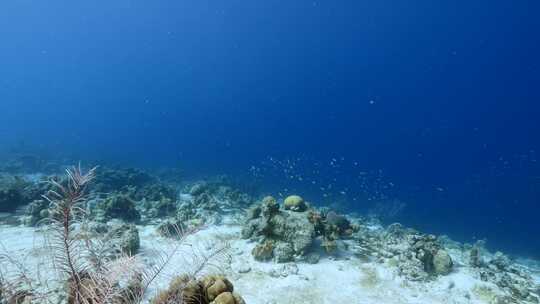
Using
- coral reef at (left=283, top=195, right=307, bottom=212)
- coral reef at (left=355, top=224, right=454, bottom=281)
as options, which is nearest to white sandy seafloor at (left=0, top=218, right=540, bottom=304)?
coral reef at (left=355, top=224, right=454, bottom=281)

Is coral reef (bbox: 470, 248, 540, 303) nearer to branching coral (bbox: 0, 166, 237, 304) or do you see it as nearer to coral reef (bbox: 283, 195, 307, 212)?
coral reef (bbox: 283, 195, 307, 212)

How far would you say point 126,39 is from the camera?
535 feet

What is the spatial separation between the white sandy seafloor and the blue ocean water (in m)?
17.6

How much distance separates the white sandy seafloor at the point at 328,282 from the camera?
660cm

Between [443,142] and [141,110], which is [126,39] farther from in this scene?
[443,142]

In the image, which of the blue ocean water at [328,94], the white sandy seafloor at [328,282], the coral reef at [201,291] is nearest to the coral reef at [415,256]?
the white sandy seafloor at [328,282]

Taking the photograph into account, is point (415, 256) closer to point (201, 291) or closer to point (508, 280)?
point (508, 280)

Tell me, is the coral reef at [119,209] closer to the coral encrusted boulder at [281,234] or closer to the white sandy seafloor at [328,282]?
the white sandy seafloor at [328,282]

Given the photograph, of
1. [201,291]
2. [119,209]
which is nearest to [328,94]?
[119,209]

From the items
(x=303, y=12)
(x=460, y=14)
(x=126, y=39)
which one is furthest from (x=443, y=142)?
(x=126, y=39)

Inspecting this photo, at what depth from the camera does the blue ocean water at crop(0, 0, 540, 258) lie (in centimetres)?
4841

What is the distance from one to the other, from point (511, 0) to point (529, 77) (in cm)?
3052

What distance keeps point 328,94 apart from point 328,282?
13756cm

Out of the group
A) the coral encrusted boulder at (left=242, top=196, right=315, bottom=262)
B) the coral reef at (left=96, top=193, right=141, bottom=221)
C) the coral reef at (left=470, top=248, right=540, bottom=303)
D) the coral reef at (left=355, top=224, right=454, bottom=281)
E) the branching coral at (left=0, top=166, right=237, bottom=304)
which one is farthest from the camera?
the coral reef at (left=96, top=193, right=141, bottom=221)
